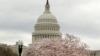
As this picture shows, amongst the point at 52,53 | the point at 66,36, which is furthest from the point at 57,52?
the point at 66,36

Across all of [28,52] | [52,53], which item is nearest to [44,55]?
[52,53]

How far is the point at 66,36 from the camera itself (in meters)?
98.8

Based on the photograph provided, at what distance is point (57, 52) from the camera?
9250 cm

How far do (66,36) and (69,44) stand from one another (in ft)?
8.86

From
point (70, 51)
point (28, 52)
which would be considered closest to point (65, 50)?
point (70, 51)

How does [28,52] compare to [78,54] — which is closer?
A: [78,54]

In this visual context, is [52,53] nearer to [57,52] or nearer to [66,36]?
[57,52]

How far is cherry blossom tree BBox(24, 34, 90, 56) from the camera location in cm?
9312

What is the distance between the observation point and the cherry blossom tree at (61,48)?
9312 centimetres

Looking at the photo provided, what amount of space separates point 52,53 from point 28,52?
851 centimetres

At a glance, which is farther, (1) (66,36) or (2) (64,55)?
(1) (66,36)

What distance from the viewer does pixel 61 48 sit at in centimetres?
9406

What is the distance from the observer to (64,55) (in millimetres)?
92062

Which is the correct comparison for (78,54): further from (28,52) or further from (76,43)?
(28,52)
